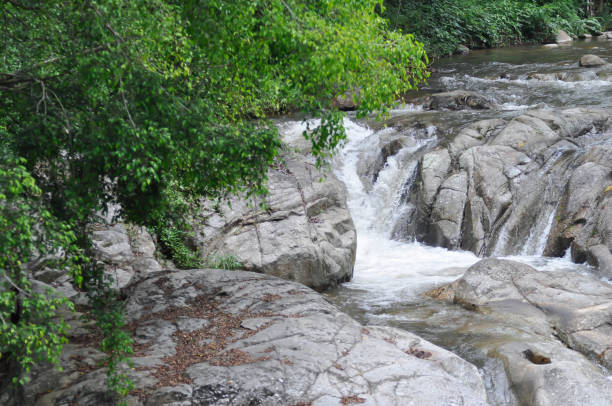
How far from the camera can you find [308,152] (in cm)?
1622

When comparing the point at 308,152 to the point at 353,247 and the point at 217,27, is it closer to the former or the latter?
the point at 353,247

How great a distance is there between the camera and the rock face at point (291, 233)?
11.4 m

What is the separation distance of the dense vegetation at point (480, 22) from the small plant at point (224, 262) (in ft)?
74.7

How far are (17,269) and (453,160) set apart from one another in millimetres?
11630

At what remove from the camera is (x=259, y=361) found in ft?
21.3

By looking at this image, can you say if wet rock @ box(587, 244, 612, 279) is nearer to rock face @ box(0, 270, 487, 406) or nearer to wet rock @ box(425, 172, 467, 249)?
wet rock @ box(425, 172, 467, 249)

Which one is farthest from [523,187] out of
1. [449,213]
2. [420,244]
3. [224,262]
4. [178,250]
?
[178,250]

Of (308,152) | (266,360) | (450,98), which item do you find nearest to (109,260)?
(266,360)

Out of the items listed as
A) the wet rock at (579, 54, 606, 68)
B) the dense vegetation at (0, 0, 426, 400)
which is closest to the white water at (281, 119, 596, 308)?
the dense vegetation at (0, 0, 426, 400)

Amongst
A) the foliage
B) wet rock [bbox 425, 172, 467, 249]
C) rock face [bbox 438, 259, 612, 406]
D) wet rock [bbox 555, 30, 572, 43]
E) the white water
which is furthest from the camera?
wet rock [bbox 555, 30, 572, 43]

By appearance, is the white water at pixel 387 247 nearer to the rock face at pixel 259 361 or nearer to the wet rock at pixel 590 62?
the rock face at pixel 259 361

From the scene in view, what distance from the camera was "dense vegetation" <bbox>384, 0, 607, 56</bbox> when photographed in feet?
104

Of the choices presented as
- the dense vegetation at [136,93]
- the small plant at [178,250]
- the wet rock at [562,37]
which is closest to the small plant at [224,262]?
the small plant at [178,250]

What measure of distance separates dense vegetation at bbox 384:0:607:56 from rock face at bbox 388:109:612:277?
56.3 feet
